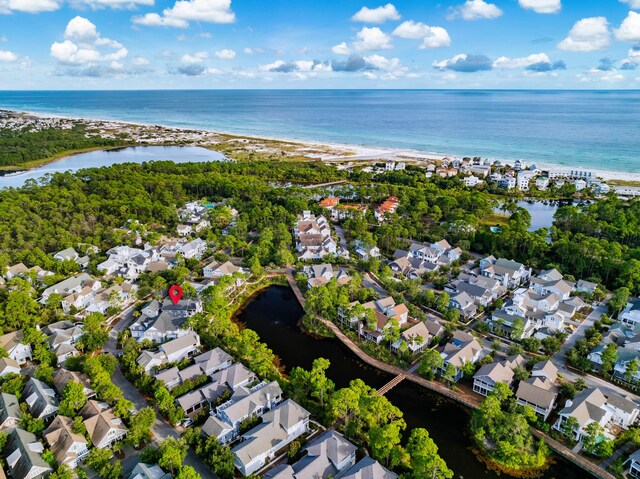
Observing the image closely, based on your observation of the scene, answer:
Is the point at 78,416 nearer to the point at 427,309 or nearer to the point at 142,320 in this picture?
the point at 142,320

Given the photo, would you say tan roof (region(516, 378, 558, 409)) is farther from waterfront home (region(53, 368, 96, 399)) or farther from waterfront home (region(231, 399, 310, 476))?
waterfront home (region(53, 368, 96, 399))

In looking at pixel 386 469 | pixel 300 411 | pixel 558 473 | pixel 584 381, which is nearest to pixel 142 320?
pixel 300 411

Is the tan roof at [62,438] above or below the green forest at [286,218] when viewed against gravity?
below

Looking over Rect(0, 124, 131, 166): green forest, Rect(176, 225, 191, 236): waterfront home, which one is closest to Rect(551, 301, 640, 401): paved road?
Rect(176, 225, 191, 236): waterfront home

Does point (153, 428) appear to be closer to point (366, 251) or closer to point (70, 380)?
point (70, 380)

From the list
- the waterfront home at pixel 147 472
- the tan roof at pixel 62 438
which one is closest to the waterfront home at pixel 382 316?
the waterfront home at pixel 147 472

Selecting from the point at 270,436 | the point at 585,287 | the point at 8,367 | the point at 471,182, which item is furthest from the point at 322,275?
the point at 471,182

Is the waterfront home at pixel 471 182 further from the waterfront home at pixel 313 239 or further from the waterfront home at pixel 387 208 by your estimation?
the waterfront home at pixel 313 239
